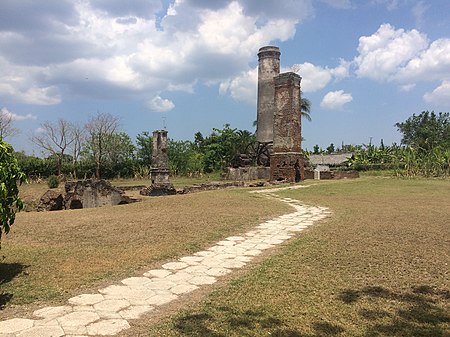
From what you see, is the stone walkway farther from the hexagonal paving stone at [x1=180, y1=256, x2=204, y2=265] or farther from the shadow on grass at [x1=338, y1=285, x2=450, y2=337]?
the shadow on grass at [x1=338, y1=285, x2=450, y2=337]

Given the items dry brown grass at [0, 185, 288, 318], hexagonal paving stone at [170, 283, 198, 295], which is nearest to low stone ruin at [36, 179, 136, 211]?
dry brown grass at [0, 185, 288, 318]

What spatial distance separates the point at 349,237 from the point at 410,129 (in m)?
57.8

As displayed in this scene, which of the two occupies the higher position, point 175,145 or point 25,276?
point 175,145

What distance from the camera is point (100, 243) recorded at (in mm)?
6094

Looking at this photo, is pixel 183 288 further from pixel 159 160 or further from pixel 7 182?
pixel 159 160

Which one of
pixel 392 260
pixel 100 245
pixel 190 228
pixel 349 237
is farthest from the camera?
pixel 190 228

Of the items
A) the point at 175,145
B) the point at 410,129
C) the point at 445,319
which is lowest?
the point at 445,319

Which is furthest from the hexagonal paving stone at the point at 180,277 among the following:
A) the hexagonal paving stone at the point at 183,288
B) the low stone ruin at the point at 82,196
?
the low stone ruin at the point at 82,196

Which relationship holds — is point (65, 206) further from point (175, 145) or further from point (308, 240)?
point (175, 145)

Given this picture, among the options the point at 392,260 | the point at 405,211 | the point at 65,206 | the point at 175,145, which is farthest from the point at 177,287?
the point at 175,145

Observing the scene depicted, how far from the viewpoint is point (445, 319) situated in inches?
127

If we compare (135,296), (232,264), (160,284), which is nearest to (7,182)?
(135,296)

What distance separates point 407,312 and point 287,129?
1590cm

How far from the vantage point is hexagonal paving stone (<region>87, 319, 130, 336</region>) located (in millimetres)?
2968
